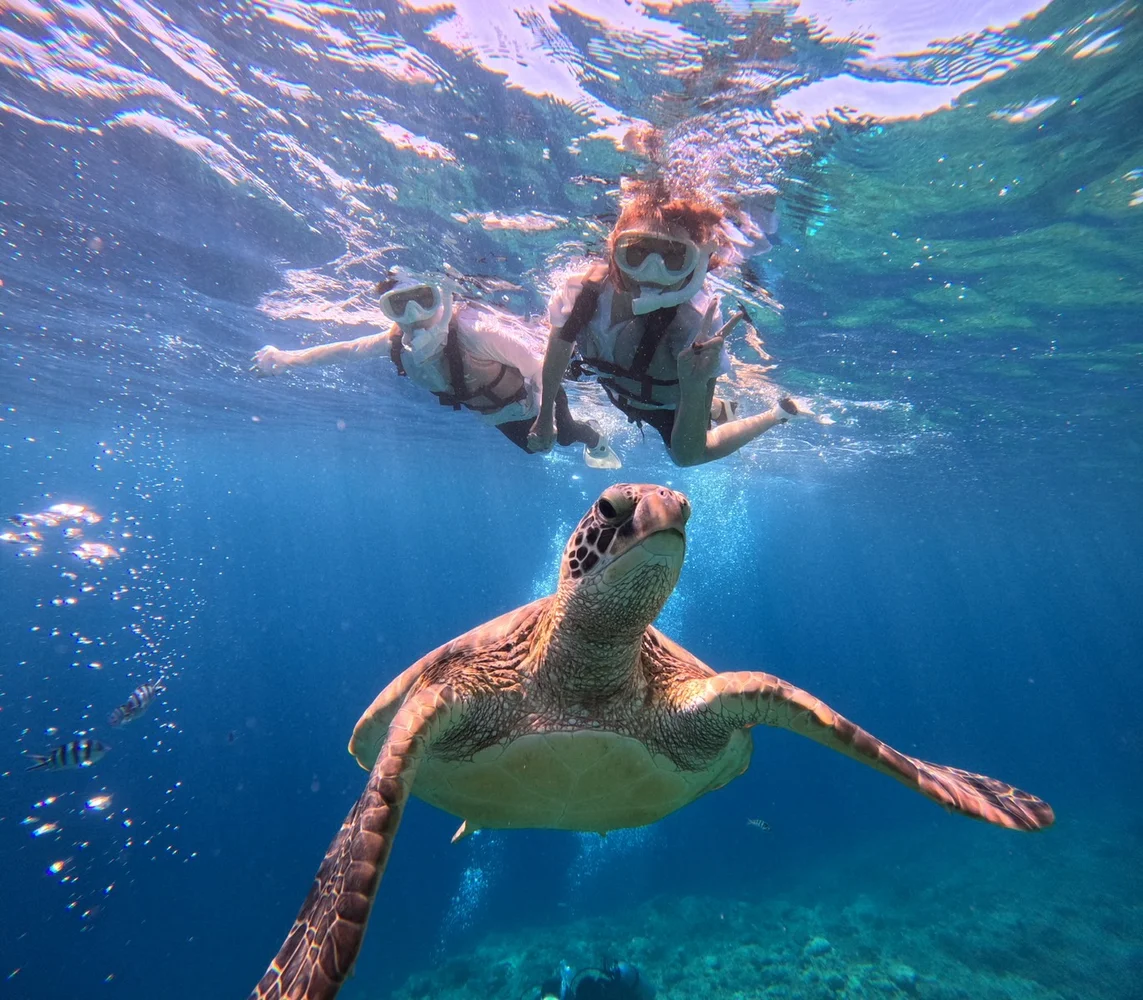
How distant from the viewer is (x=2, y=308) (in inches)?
567

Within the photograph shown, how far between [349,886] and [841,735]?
7.13ft

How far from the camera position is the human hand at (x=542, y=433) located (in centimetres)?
518

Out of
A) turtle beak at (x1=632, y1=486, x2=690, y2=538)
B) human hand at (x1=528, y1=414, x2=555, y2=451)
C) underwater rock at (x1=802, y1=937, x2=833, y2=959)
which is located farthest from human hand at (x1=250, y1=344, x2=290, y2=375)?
underwater rock at (x1=802, y1=937, x2=833, y2=959)

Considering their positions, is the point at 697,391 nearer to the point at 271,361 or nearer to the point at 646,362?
the point at 646,362

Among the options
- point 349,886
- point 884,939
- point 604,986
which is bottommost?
point 884,939

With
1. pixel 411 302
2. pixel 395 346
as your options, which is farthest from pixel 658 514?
pixel 395 346

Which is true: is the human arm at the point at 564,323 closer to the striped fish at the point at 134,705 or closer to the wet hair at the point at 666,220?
the wet hair at the point at 666,220

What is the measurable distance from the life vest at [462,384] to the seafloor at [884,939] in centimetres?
1043

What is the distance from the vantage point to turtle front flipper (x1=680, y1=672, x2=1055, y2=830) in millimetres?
2592

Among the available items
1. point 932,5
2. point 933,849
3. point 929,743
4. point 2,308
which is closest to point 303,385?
point 2,308

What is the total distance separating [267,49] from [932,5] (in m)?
6.67

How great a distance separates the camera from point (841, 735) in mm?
2656

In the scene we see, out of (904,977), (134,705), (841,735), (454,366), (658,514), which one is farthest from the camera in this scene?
(904,977)

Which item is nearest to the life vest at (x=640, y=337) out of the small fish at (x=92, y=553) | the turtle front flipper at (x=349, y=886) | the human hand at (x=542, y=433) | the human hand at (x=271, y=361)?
the human hand at (x=542, y=433)
